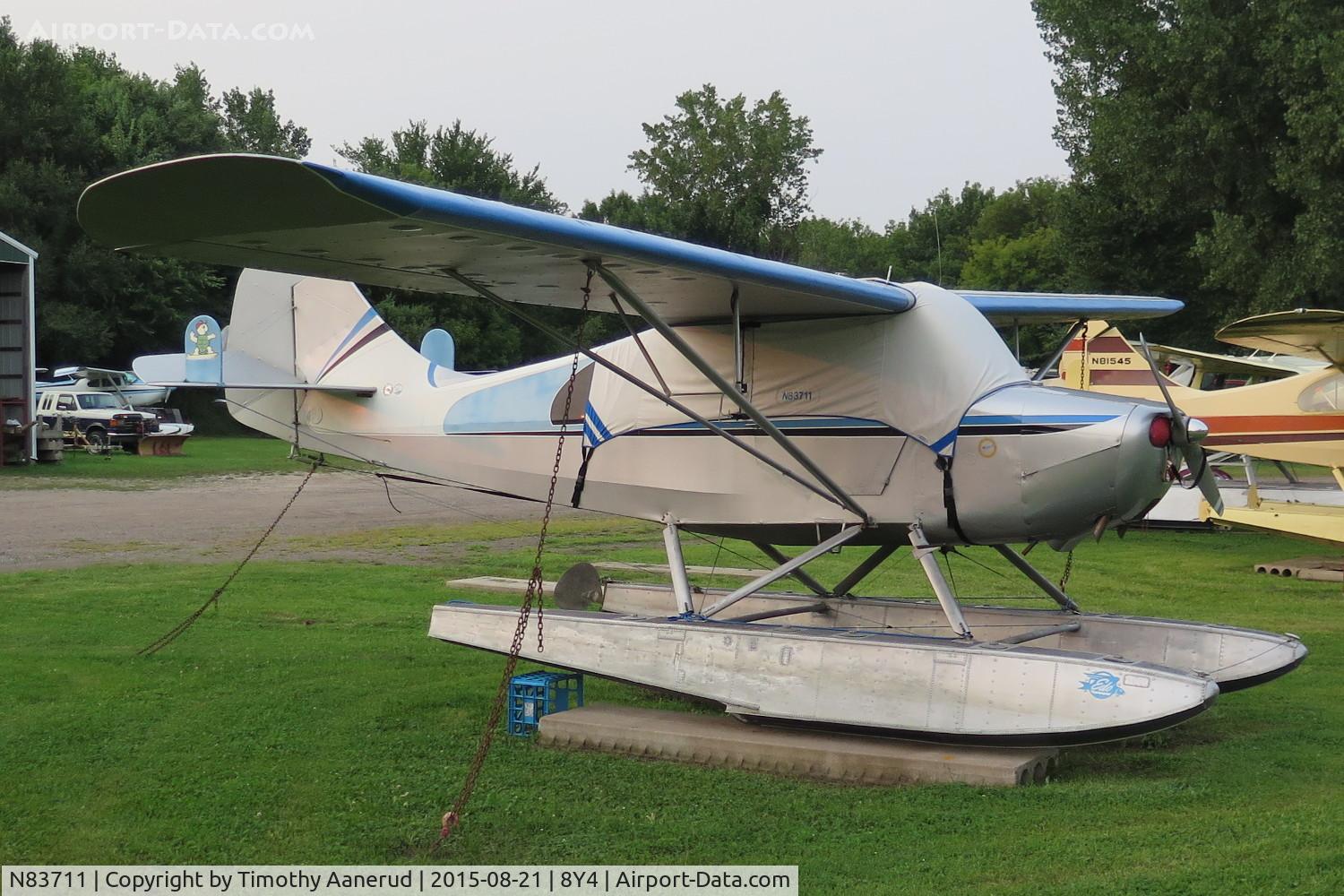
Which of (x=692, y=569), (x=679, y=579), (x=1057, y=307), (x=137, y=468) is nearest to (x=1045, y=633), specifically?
(x=679, y=579)

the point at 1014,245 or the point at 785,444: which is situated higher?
the point at 1014,245

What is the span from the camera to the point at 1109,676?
6.73 metres

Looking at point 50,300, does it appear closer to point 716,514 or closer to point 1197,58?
point 1197,58

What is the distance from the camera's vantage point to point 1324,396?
55.4 feet

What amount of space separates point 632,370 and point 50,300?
1606 inches

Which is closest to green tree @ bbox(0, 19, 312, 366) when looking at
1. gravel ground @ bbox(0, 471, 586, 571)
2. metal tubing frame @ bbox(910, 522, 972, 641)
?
gravel ground @ bbox(0, 471, 586, 571)

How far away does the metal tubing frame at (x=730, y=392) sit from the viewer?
700 cm

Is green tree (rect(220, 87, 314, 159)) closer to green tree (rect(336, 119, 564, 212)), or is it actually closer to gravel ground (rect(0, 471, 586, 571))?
green tree (rect(336, 119, 564, 212))

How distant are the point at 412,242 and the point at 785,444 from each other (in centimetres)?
266

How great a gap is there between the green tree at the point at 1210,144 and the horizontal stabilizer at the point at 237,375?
20.4 m

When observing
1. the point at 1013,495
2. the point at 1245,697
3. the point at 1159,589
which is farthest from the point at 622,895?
the point at 1159,589

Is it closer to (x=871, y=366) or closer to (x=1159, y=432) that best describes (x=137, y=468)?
(x=871, y=366)

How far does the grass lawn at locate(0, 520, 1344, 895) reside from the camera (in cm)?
528

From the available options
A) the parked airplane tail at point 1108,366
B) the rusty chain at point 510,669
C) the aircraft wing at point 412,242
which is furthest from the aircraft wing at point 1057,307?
the parked airplane tail at point 1108,366
